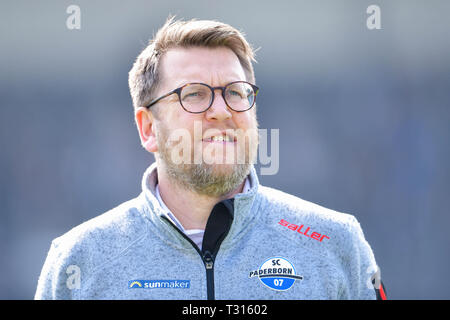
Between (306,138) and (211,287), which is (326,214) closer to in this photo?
(211,287)

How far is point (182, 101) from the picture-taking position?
1.76 meters

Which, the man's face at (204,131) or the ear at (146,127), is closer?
the man's face at (204,131)

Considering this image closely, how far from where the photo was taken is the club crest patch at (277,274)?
5.24ft

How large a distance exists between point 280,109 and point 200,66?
2615 mm

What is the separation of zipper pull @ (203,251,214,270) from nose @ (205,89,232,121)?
0.44 m

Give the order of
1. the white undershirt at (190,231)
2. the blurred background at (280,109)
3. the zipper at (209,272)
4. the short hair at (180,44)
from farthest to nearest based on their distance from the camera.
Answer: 1. the blurred background at (280,109)
2. the short hair at (180,44)
3. the white undershirt at (190,231)
4. the zipper at (209,272)

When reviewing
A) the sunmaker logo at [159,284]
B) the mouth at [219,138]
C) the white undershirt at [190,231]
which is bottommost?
the sunmaker logo at [159,284]

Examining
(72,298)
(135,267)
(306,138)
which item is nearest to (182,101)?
(135,267)

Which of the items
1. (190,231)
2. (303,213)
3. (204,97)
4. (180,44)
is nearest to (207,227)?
(190,231)

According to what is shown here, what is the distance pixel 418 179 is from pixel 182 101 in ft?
9.83

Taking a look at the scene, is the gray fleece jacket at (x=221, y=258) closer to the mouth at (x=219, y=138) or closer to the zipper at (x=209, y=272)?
the zipper at (x=209, y=272)

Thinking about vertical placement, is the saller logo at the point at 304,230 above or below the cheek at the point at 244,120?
below

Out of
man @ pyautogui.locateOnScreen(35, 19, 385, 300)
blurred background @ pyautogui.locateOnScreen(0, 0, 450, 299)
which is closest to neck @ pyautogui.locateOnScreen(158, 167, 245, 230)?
man @ pyautogui.locateOnScreen(35, 19, 385, 300)

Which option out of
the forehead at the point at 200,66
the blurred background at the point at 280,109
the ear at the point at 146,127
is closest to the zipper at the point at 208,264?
the ear at the point at 146,127
